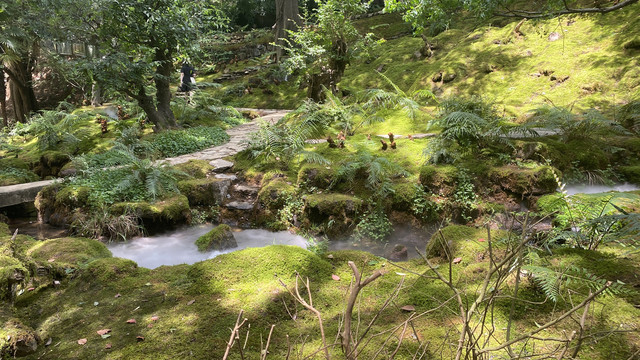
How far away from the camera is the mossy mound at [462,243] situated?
3.04 metres

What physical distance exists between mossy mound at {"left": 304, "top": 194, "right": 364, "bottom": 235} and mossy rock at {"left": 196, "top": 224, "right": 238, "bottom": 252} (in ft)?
4.81

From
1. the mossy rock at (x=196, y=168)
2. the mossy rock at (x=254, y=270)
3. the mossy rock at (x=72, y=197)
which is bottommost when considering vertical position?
the mossy rock at (x=72, y=197)

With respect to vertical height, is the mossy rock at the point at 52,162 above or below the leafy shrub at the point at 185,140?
below

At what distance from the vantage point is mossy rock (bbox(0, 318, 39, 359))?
2.14 meters

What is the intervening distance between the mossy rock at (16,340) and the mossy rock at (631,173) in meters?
7.81

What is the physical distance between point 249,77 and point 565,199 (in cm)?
1745

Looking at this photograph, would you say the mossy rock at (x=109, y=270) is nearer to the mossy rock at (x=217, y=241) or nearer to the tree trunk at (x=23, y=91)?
the mossy rock at (x=217, y=241)

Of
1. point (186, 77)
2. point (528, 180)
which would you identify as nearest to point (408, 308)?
point (528, 180)

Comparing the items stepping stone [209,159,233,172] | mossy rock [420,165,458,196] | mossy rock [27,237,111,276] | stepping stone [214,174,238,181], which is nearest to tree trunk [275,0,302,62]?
stepping stone [209,159,233,172]

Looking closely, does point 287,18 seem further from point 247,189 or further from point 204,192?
point 204,192

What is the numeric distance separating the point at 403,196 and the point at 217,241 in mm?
3115

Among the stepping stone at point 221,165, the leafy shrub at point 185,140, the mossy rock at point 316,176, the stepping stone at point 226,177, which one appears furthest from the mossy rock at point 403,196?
the leafy shrub at point 185,140

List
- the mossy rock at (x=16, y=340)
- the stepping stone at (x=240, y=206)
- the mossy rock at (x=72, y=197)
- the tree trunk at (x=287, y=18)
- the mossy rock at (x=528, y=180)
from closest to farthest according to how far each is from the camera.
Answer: the mossy rock at (x=16, y=340) → the mossy rock at (x=528, y=180) → the mossy rock at (x=72, y=197) → the stepping stone at (x=240, y=206) → the tree trunk at (x=287, y=18)

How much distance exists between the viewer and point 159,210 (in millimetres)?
6285
